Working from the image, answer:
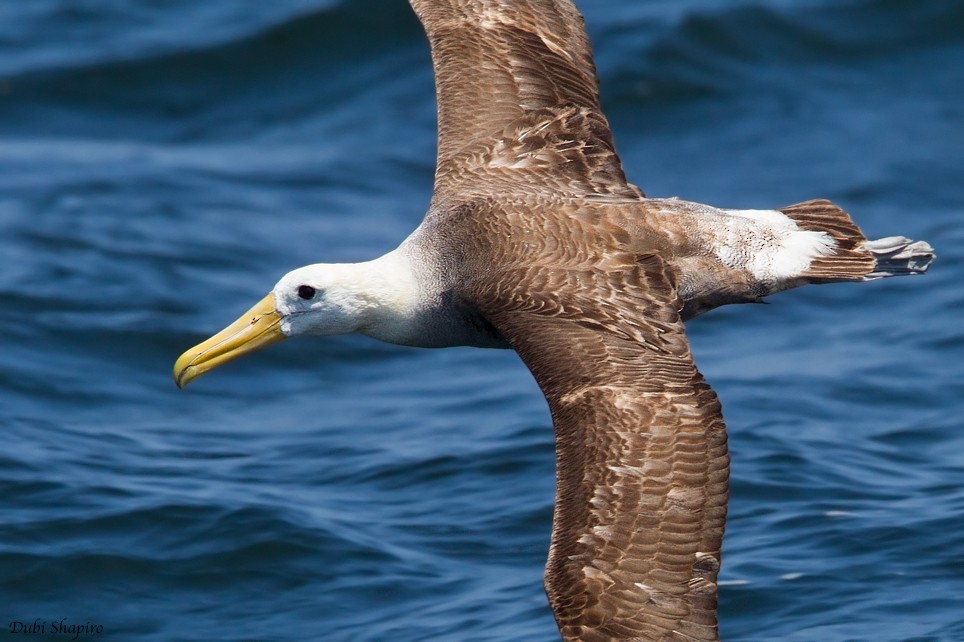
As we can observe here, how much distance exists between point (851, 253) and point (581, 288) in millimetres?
1767

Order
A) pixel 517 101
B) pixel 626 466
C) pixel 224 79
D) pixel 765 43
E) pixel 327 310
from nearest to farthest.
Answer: pixel 626 466
pixel 327 310
pixel 517 101
pixel 765 43
pixel 224 79

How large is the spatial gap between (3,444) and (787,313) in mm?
6604

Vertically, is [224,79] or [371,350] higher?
[224,79]

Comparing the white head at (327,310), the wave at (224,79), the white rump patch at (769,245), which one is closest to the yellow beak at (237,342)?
the white head at (327,310)

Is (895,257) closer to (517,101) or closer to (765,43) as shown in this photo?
(517,101)

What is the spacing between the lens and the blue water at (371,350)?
9172 millimetres

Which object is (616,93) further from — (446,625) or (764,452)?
(446,625)

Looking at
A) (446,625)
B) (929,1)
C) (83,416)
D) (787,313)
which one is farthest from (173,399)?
(929,1)

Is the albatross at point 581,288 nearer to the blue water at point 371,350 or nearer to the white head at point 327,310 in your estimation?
the white head at point 327,310

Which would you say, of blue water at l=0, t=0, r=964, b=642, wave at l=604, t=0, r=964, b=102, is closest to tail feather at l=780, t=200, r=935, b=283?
blue water at l=0, t=0, r=964, b=642

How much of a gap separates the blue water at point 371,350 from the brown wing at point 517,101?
2.32 meters

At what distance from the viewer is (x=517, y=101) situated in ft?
30.8
